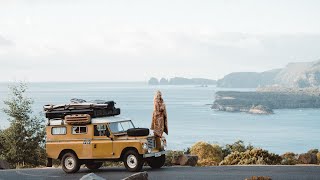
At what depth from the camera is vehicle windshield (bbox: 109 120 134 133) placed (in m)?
21.1

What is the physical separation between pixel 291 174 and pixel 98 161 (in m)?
6.91

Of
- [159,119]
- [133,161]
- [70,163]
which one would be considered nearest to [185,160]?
[159,119]

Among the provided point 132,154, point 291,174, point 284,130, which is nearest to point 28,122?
point 132,154

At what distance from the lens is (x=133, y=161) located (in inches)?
820

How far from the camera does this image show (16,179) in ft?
66.7

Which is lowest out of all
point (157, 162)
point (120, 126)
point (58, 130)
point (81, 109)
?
point (157, 162)

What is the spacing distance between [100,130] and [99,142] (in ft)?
1.42

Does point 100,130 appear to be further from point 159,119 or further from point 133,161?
point 159,119

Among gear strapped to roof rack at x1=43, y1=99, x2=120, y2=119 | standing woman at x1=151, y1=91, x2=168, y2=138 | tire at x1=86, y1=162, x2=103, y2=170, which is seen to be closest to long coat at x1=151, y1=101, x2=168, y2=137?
standing woman at x1=151, y1=91, x2=168, y2=138

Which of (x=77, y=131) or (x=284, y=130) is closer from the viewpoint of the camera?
(x=77, y=131)

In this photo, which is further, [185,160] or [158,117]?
[185,160]

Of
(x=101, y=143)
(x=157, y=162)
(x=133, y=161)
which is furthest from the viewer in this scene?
(x=157, y=162)

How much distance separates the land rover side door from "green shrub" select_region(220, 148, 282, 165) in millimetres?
6399

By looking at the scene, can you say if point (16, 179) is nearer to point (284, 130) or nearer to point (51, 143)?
point (51, 143)
